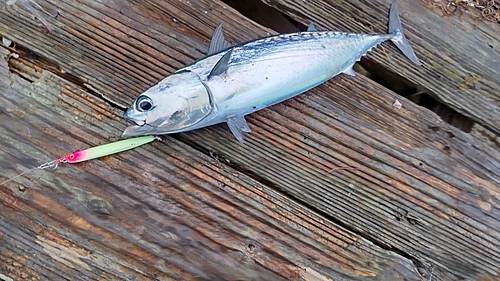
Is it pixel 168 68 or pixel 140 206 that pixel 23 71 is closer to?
pixel 168 68

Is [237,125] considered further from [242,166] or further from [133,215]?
[133,215]

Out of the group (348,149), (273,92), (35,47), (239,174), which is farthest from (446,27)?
(35,47)

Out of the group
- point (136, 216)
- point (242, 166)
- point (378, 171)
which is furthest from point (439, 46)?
point (136, 216)

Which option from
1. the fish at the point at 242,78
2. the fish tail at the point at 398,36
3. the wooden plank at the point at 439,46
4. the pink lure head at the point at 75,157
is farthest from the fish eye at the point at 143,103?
the fish tail at the point at 398,36

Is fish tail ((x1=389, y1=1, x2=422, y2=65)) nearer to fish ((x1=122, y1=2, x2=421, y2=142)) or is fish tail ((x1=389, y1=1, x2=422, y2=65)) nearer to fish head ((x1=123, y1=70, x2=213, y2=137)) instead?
fish ((x1=122, y1=2, x2=421, y2=142))

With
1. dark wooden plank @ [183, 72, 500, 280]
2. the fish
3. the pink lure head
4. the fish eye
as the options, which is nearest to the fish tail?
the fish
